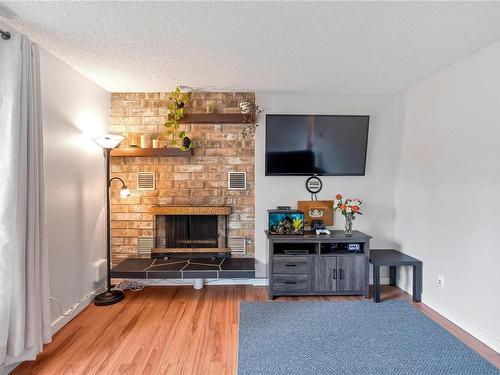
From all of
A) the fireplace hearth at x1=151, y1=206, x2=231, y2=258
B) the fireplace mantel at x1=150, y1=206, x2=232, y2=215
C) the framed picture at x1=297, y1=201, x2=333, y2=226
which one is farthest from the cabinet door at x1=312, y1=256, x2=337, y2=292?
the fireplace mantel at x1=150, y1=206, x2=232, y2=215

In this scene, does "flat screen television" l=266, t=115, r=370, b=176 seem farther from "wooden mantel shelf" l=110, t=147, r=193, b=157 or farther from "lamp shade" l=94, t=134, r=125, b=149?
"lamp shade" l=94, t=134, r=125, b=149

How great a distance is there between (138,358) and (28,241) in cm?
112

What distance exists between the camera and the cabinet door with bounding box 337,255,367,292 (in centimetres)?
298

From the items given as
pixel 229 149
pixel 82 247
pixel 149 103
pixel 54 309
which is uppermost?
pixel 149 103

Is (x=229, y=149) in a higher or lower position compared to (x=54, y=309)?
higher

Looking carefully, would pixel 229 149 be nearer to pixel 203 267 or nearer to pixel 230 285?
pixel 203 267

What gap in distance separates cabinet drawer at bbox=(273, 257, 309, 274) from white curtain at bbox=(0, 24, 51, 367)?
6.60ft

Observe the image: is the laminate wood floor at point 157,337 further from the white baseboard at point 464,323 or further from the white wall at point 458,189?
the white wall at point 458,189

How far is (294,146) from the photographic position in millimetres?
3283

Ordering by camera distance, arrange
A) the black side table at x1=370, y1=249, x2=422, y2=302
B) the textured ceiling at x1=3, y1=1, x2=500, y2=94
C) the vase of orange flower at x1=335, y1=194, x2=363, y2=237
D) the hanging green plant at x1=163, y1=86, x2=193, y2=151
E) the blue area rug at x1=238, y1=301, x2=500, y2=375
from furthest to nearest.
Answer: the hanging green plant at x1=163, y1=86, x2=193, y2=151
the vase of orange flower at x1=335, y1=194, x2=363, y2=237
the black side table at x1=370, y1=249, x2=422, y2=302
the blue area rug at x1=238, y1=301, x2=500, y2=375
the textured ceiling at x1=3, y1=1, x2=500, y2=94

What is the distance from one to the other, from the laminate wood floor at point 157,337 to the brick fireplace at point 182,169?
0.76m

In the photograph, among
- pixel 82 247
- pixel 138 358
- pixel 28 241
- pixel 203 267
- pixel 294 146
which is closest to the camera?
pixel 28 241

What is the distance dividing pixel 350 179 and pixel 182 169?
206cm

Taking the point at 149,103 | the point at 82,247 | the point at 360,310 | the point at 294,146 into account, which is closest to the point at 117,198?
the point at 82,247
